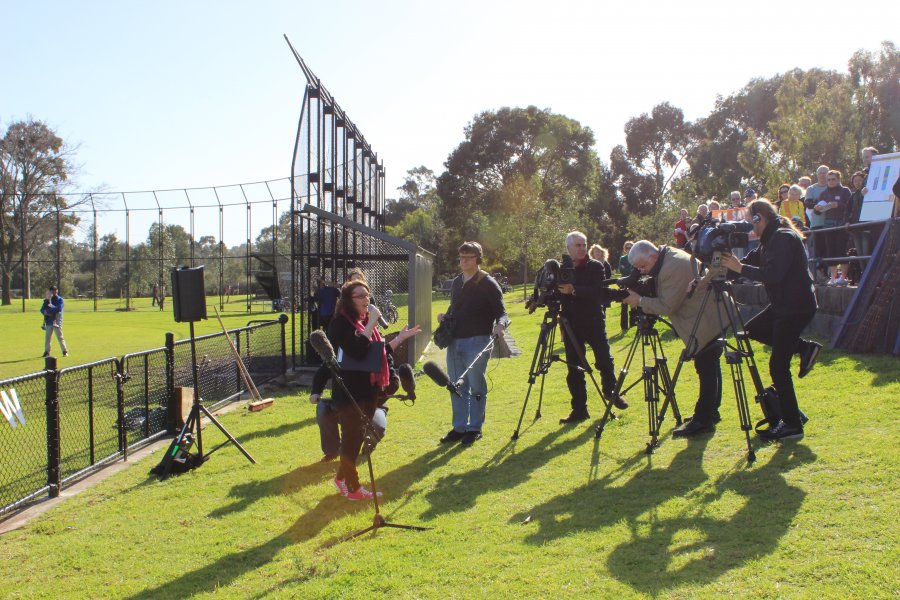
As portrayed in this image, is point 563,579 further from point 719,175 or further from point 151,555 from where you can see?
point 719,175

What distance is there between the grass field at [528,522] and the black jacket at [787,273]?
112 cm

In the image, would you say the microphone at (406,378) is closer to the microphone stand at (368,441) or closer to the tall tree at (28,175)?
the microphone stand at (368,441)

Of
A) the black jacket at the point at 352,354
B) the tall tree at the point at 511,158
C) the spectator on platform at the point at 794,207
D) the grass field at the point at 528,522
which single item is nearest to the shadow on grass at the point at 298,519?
the grass field at the point at 528,522

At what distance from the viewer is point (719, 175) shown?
5456 centimetres

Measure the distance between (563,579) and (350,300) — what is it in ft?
9.29

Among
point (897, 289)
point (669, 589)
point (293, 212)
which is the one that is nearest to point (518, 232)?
point (293, 212)

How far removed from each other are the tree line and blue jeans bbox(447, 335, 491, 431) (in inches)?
1112

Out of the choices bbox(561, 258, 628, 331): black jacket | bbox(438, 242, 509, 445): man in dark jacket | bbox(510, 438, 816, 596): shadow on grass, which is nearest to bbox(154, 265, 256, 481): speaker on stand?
bbox(438, 242, 509, 445): man in dark jacket

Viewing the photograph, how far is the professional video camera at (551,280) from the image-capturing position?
23.3 ft

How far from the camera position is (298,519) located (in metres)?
5.54

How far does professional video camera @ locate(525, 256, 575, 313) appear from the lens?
7.11 metres

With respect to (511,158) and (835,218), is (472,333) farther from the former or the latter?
(511,158)

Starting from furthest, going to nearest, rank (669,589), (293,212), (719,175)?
(719,175), (293,212), (669,589)

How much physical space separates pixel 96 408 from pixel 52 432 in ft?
15.2
